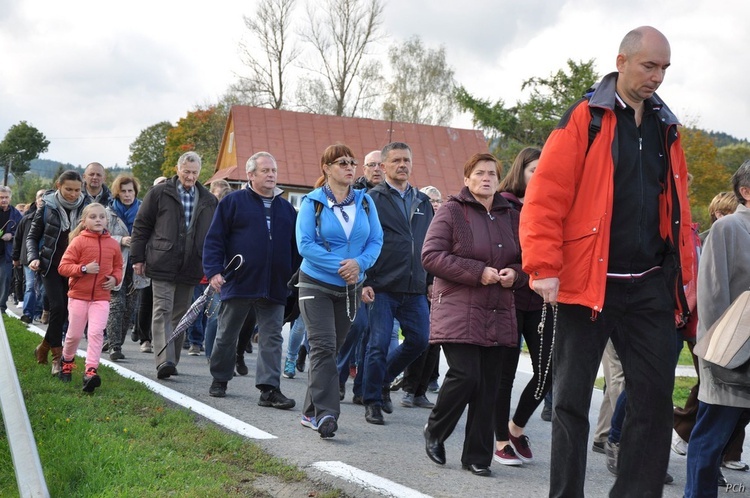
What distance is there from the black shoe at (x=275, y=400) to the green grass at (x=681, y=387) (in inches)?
A: 180

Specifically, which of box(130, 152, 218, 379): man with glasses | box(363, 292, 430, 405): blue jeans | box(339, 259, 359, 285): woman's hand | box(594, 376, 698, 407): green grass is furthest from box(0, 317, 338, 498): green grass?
box(594, 376, 698, 407): green grass

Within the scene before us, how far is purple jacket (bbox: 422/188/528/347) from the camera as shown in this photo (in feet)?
20.0

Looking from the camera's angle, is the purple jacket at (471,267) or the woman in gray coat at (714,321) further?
the purple jacket at (471,267)

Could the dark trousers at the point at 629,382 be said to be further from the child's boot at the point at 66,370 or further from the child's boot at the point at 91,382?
the child's boot at the point at 66,370

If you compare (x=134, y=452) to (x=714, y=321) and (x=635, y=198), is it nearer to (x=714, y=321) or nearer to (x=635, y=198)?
(x=635, y=198)

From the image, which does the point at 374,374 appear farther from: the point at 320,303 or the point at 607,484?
the point at 607,484

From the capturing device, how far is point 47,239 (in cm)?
950

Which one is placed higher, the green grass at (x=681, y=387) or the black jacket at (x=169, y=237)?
the black jacket at (x=169, y=237)

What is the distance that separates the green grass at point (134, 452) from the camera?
503cm

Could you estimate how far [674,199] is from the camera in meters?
4.63

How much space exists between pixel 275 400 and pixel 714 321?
3.92 m

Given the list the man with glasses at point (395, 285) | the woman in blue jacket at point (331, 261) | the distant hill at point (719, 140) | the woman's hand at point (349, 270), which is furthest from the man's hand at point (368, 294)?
the distant hill at point (719, 140)

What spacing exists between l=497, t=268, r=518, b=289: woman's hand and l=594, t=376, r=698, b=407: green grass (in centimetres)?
489

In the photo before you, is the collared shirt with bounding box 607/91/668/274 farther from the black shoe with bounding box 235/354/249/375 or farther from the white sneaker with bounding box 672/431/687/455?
the black shoe with bounding box 235/354/249/375
